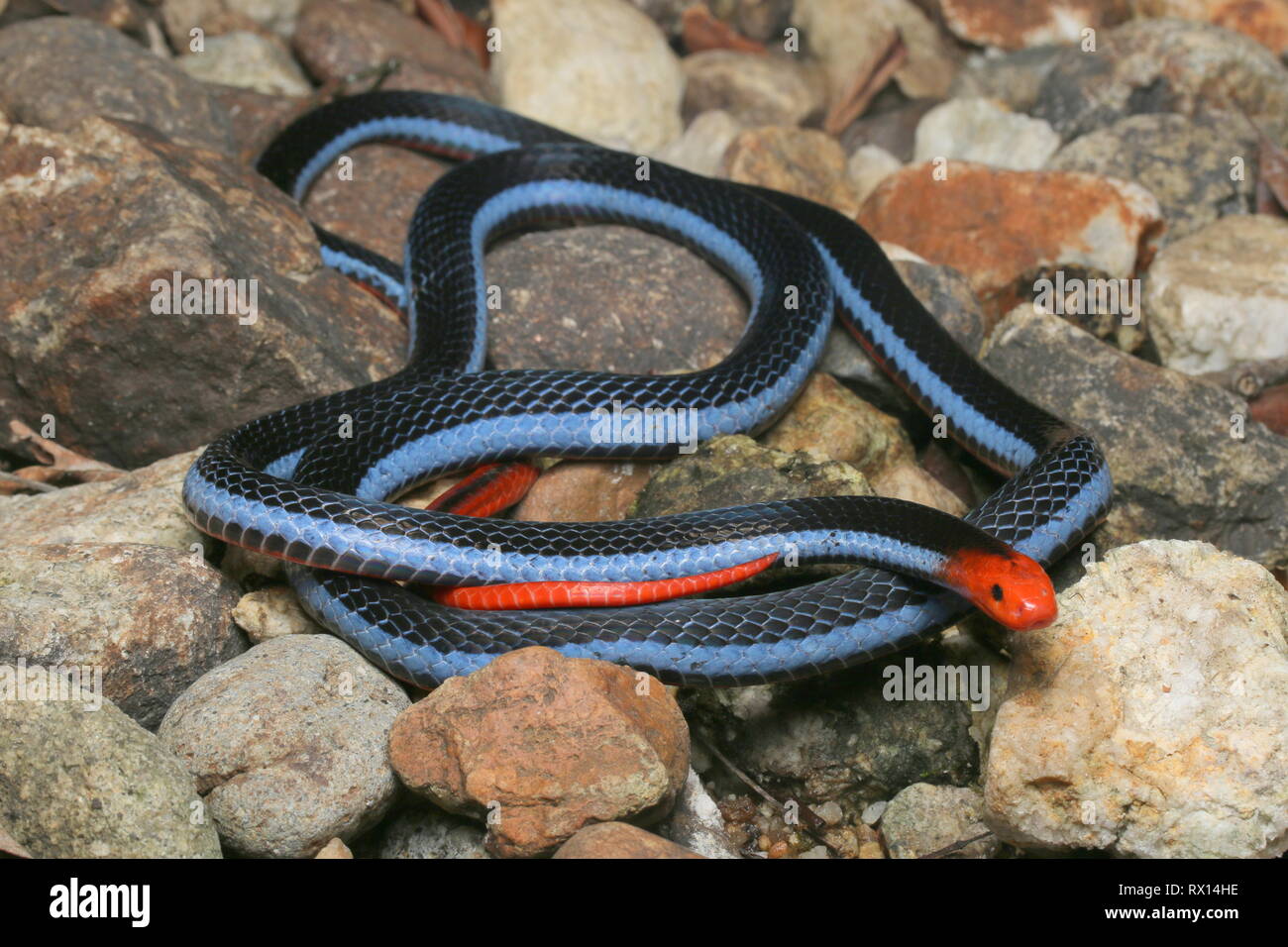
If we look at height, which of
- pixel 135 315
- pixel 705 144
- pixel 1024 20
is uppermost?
pixel 1024 20

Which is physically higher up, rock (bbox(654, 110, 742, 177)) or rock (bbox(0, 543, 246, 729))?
rock (bbox(654, 110, 742, 177))

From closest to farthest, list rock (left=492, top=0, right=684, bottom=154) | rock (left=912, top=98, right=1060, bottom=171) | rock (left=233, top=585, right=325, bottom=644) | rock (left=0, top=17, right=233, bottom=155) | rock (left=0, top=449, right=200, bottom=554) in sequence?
A: rock (left=233, top=585, right=325, bottom=644) → rock (left=0, top=449, right=200, bottom=554) → rock (left=0, top=17, right=233, bottom=155) → rock (left=912, top=98, right=1060, bottom=171) → rock (left=492, top=0, right=684, bottom=154)

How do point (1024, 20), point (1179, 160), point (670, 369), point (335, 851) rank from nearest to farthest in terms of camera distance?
point (335, 851)
point (670, 369)
point (1179, 160)
point (1024, 20)

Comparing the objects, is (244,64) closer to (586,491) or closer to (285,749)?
(586,491)

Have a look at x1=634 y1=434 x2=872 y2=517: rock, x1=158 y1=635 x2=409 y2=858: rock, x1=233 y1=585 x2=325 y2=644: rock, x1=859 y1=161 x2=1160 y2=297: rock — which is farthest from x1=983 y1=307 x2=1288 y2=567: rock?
x1=233 y1=585 x2=325 y2=644: rock

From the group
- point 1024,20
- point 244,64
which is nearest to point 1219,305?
point 1024,20

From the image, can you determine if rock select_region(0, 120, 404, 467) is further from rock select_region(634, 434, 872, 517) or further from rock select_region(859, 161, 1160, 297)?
rock select_region(859, 161, 1160, 297)
